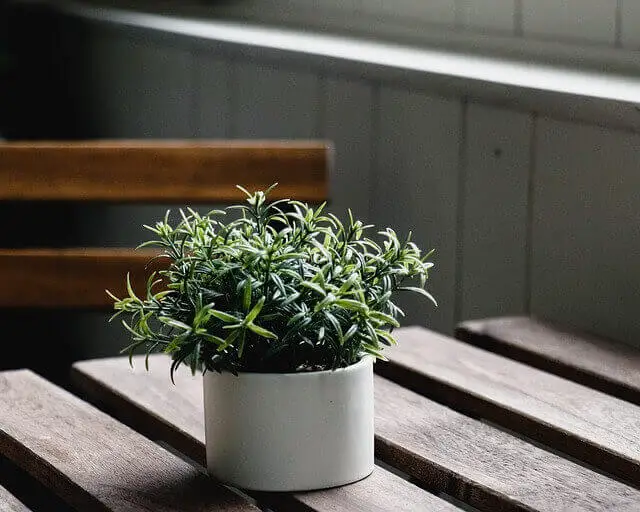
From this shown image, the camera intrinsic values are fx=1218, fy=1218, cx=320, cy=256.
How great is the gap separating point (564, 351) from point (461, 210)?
1.74ft

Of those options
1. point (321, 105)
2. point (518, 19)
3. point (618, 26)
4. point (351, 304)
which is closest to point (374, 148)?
point (321, 105)

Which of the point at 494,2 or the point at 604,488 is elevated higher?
the point at 494,2

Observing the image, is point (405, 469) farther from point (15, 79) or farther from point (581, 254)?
point (15, 79)

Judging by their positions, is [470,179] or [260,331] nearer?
[260,331]

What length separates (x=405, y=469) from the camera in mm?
1015

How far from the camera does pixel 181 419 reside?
1.13 meters

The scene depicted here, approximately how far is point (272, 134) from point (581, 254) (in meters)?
0.89

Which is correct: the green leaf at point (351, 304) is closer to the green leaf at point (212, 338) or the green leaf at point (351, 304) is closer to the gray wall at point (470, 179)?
the green leaf at point (212, 338)

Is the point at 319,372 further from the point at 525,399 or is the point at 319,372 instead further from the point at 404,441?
the point at 525,399

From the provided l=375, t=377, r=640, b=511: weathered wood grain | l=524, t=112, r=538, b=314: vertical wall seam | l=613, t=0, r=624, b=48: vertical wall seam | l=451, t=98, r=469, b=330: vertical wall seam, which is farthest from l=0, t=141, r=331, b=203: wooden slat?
l=375, t=377, r=640, b=511: weathered wood grain

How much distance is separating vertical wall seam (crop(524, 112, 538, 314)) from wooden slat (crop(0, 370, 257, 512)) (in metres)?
0.76

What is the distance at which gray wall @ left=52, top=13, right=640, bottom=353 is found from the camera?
1564 millimetres

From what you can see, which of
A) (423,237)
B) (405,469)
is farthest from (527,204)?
(405,469)

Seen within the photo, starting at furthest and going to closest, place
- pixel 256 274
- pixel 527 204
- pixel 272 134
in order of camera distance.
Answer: pixel 272 134 < pixel 527 204 < pixel 256 274
